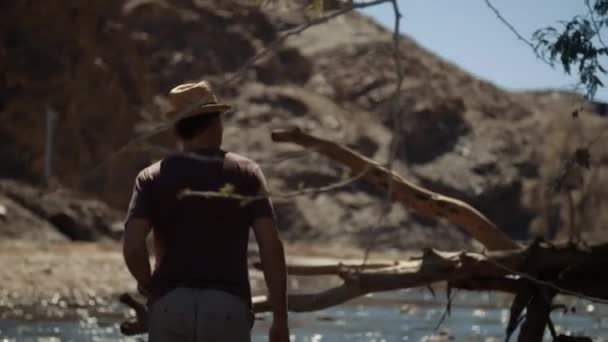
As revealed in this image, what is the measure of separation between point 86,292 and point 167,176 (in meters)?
12.5

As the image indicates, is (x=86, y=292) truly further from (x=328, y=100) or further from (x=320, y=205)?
(x=328, y=100)

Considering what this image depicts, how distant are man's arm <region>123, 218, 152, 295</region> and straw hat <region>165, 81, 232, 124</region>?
0.39m

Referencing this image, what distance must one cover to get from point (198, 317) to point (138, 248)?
0.38 m

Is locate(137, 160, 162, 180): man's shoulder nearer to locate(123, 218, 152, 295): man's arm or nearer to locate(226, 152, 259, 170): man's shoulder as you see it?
locate(123, 218, 152, 295): man's arm

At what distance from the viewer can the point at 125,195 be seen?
2795 centimetres

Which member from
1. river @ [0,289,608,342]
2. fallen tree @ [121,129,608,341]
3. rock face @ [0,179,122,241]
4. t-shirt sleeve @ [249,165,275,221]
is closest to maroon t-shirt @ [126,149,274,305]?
t-shirt sleeve @ [249,165,275,221]

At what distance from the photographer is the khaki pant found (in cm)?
526

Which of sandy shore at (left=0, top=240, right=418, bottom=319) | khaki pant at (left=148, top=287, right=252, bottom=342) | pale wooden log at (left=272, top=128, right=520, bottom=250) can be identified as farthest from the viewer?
sandy shore at (left=0, top=240, right=418, bottom=319)

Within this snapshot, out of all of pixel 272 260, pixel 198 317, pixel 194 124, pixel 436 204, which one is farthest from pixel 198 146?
pixel 436 204

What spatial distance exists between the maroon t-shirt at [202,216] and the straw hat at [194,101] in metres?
0.18

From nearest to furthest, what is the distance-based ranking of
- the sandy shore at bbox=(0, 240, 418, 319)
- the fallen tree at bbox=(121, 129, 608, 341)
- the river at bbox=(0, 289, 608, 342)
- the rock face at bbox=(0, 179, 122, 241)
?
the fallen tree at bbox=(121, 129, 608, 341), the river at bbox=(0, 289, 608, 342), the sandy shore at bbox=(0, 240, 418, 319), the rock face at bbox=(0, 179, 122, 241)

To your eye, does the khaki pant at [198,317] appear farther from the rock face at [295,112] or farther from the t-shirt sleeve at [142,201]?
the rock face at [295,112]

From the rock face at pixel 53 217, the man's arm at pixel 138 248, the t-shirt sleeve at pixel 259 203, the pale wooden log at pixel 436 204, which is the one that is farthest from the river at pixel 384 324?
the rock face at pixel 53 217

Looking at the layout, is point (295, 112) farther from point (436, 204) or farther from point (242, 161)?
point (242, 161)
